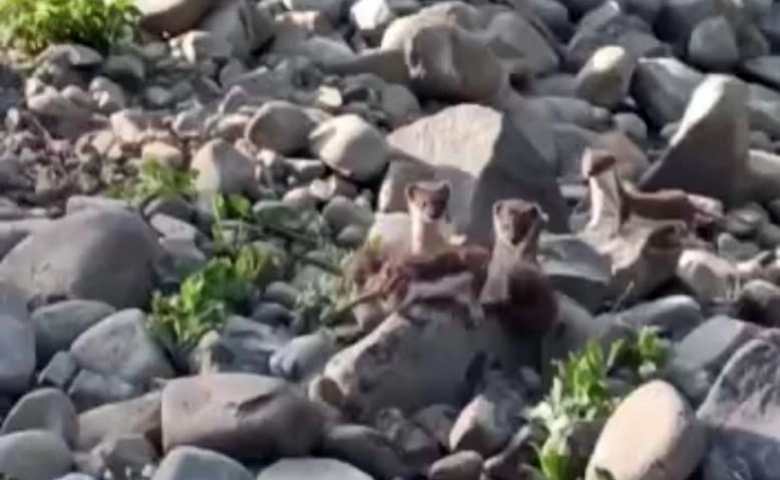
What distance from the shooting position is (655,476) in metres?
4.10

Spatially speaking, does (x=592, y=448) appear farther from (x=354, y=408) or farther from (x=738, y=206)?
(x=738, y=206)

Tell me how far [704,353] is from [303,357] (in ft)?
2.51

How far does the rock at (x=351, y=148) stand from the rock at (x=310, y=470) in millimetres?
1537

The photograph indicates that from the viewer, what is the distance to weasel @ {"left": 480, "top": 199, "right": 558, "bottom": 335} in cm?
457

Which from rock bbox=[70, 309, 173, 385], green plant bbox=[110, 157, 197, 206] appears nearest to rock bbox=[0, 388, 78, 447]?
rock bbox=[70, 309, 173, 385]

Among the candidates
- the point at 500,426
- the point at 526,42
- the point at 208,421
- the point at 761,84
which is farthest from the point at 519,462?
the point at 761,84

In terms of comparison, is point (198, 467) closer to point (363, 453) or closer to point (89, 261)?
point (363, 453)

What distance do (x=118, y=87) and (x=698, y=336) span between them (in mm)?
1934

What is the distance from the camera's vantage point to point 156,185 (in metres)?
5.38

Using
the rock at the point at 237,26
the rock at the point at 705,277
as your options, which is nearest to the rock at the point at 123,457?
the rock at the point at 705,277

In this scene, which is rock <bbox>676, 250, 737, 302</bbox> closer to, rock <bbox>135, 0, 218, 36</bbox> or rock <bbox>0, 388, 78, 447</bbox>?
rock <bbox>0, 388, 78, 447</bbox>

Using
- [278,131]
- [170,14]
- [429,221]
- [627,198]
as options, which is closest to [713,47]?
[170,14]

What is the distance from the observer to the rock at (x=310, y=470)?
4133mm

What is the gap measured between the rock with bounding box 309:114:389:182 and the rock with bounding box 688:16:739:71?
1.87m
